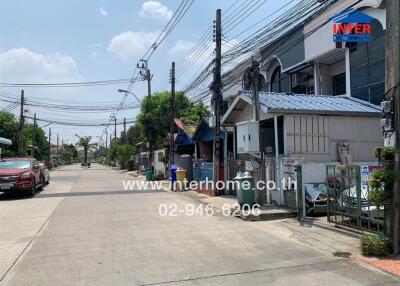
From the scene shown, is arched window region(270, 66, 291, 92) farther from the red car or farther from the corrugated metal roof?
the red car

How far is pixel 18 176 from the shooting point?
1753 centimetres

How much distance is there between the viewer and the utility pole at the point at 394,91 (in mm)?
7145

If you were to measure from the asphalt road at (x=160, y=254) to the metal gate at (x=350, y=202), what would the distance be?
4.84ft

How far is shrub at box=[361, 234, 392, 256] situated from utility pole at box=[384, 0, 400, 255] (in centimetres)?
12

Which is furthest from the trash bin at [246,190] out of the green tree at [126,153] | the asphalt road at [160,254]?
the green tree at [126,153]

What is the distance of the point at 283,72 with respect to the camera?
2164cm

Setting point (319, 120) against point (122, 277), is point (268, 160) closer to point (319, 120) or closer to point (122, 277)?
point (319, 120)

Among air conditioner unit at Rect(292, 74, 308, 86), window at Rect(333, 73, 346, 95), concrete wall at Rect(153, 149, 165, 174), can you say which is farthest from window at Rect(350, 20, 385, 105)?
concrete wall at Rect(153, 149, 165, 174)

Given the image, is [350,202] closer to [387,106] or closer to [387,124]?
[387,124]

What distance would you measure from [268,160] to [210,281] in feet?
25.2

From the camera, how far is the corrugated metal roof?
12.8m

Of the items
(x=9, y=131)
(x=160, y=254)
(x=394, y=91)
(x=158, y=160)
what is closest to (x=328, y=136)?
(x=394, y=91)

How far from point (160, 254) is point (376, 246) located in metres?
3.87

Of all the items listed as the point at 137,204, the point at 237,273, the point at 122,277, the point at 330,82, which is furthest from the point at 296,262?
the point at 330,82
